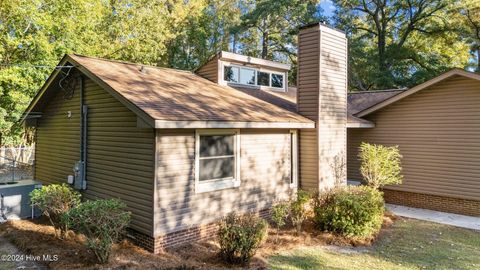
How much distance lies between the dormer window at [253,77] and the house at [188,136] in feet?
0.20

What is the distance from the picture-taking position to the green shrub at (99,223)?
19.1 feet

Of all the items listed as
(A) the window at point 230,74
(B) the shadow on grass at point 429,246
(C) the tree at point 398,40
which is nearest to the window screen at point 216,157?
(B) the shadow on grass at point 429,246

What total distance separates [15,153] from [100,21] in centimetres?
964

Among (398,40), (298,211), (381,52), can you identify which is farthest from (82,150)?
(398,40)

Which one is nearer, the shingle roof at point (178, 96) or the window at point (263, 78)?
the shingle roof at point (178, 96)

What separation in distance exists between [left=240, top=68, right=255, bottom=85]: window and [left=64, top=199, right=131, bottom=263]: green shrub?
747 centimetres

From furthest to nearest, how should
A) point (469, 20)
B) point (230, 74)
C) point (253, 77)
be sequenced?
point (469, 20) < point (253, 77) < point (230, 74)

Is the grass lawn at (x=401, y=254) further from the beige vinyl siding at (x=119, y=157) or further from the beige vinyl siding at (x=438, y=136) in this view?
the beige vinyl siding at (x=119, y=157)

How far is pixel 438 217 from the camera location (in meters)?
10.2

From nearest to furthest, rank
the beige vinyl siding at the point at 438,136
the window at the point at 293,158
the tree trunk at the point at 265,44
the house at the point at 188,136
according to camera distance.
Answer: the house at the point at 188,136 → the window at the point at 293,158 → the beige vinyl siding at the point at 438,136 → the tree trunk at the point at 265,44

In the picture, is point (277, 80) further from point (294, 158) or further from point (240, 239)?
point (240, 239)

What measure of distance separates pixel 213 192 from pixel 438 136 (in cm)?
796

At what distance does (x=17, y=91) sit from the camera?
55.4 ft

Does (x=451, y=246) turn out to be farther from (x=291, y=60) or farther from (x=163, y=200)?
(x=291, y=60)
